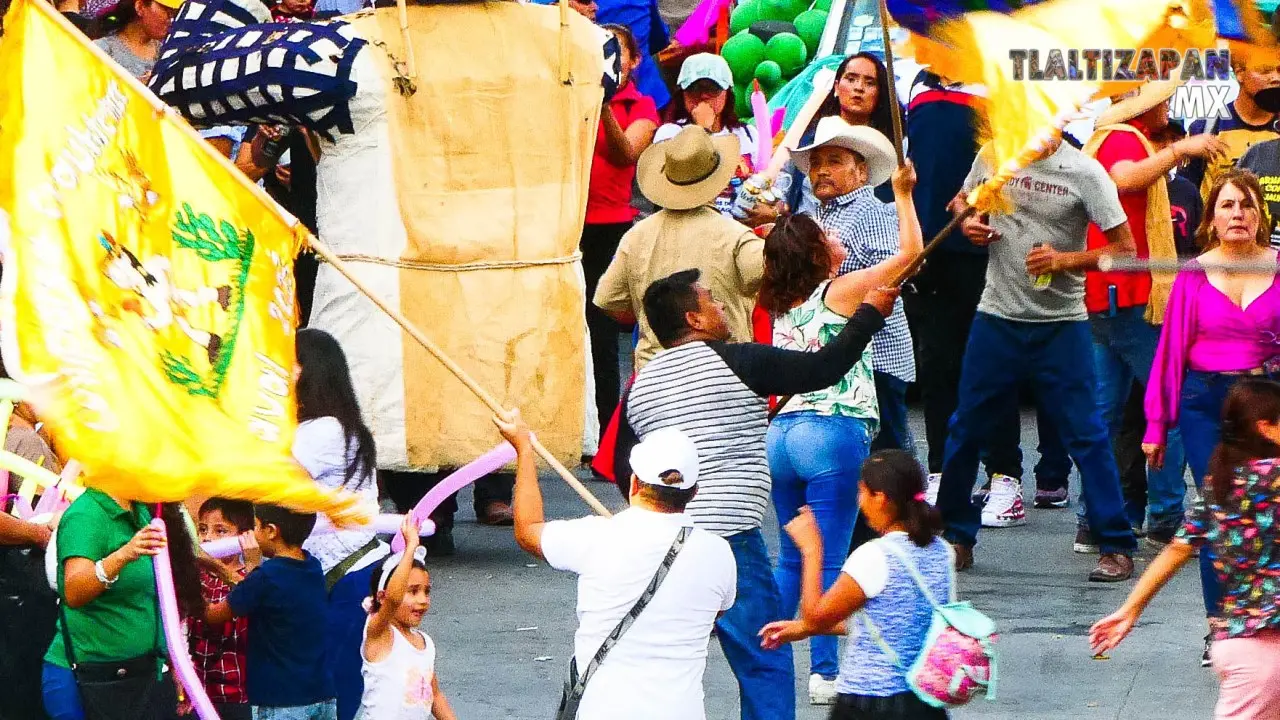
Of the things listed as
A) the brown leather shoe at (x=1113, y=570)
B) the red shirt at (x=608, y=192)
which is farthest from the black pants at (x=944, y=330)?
the red shirt at (x=608, y=192)

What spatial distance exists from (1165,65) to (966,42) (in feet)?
1.69

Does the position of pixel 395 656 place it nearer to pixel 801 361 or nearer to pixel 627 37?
pixel 801 361

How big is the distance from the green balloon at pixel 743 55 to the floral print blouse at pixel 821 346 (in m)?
6.11

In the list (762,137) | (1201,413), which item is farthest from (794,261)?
(762,137)

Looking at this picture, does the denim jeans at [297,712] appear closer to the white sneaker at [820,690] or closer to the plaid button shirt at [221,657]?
the plaid button shirt at [221,657]

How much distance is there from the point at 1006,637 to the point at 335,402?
2766 millimetres

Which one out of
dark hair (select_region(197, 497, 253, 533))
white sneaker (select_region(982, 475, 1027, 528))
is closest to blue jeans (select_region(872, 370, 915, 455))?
white sneaker (select_region(982, 475, 1027, 528))

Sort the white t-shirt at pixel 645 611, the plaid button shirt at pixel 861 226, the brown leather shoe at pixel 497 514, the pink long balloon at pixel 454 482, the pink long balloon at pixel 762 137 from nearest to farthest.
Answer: the white t-shirt at pixel 645 611
the pink long balloon at pixel 454 482
the plaid button shirt at pixel 861 226
the brown leather shoe at pixel 497 514
the pink long balloon at pixel 762 137

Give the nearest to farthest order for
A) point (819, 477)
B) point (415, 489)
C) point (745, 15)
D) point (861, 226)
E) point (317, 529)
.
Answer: point (317, 529) → point (819, 477) → point (861, 226) → point (415, 489) → point (745, 15)

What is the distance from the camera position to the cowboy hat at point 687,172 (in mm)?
8789

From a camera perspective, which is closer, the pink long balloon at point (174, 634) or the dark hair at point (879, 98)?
the pink long balloon at point (174, 634)

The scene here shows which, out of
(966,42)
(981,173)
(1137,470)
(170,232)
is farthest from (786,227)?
(1137,470)

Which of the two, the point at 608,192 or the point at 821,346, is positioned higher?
the point at 821,346

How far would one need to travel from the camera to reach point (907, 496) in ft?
20.6
